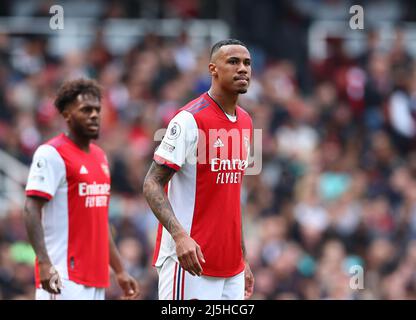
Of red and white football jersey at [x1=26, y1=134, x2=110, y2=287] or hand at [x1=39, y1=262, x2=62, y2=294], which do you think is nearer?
hand at [x1=39, y1=262, x2=62, y2=294]

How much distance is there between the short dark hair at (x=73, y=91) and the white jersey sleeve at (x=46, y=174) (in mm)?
438

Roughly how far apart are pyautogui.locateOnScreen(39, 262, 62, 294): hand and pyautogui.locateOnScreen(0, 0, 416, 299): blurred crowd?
4.40m

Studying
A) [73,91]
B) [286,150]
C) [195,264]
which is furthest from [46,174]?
[286,150]

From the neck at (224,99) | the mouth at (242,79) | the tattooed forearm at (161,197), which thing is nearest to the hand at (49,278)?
the tattooed forearm at (161,197)

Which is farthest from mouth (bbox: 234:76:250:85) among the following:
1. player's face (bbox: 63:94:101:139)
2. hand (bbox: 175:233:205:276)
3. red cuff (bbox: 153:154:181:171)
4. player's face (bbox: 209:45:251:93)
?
player's face (bbox: 63:94:101:139)

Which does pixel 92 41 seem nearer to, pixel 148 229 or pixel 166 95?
pixel 166 95

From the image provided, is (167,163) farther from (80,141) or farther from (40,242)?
(80,141)

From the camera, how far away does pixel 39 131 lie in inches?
650

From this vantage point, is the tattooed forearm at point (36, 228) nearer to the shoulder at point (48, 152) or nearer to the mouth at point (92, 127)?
the shoulder at point (48, 152)

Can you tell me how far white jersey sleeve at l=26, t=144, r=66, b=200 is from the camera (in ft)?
29.7

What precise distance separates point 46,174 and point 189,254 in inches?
79.0

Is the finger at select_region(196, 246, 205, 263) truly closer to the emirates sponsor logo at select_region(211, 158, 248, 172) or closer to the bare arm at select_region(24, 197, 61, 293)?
the emirates sponsor logo at select_region(211, 158, 248, 172)

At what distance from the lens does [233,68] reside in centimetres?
809

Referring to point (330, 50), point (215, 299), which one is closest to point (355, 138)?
point (330, 50)
